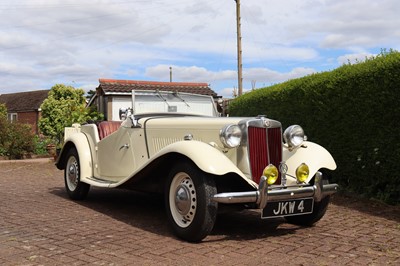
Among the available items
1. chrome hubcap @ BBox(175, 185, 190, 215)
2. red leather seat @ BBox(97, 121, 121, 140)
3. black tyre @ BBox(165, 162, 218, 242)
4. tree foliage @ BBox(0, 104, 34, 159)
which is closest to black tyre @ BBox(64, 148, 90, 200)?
red leather seat @ BBox(97, 121, 121, 140)

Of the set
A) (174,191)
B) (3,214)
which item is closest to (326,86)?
(174,191)

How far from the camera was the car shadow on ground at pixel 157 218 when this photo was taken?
4.84 m

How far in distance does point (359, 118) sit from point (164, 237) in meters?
3.76

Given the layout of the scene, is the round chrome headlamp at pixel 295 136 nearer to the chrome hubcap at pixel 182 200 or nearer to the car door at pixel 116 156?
the chrome hubcap at pixel 182 200

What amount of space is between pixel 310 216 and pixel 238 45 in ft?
49.8

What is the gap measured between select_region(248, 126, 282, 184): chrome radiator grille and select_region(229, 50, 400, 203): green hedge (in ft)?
7.76

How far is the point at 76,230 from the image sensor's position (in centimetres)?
486

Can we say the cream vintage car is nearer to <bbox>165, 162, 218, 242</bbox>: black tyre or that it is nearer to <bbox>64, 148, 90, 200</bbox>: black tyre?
<bbox>165, 162, 218, 242</bbox>: black tyre

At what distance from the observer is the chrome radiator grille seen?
180 inches

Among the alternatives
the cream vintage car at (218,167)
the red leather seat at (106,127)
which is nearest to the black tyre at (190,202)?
the cream vintage car at (218,167)

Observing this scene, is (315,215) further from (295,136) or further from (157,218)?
(157,218)

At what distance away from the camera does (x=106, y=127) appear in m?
6.82

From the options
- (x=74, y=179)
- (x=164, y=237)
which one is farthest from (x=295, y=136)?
(x=74, y=179)

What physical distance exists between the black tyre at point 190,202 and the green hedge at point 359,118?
10.7ft
